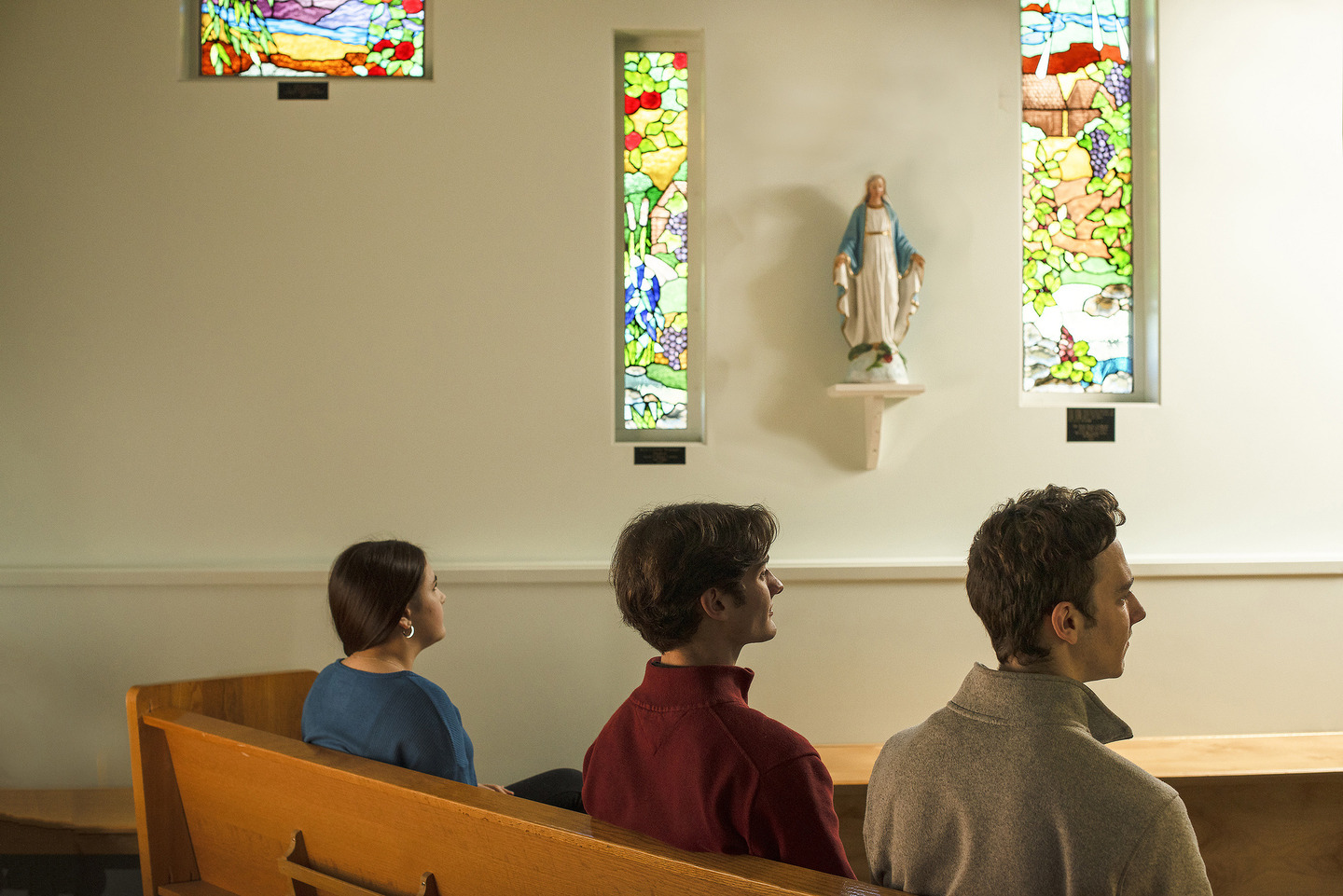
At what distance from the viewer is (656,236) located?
393 centimetres

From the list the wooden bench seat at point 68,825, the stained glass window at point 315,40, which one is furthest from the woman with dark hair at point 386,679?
the stained glass window at point 315,40

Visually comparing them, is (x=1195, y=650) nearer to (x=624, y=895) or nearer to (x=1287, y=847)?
(x=1287, y=847)

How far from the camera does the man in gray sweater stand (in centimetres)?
99

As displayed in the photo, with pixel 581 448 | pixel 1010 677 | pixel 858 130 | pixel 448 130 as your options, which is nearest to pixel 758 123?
pixel 858 130

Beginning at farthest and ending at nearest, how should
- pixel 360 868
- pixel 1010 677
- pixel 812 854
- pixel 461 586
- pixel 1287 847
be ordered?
1. pixel 461 586
2. pixel 1287 847
3. pixel 360 868
4. pixel 812 854
5. pixel 1010 677

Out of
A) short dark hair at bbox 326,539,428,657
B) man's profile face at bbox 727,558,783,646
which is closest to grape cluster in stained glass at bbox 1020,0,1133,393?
man's profile face at bbox 727,558,783,646

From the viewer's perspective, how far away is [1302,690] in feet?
12.4

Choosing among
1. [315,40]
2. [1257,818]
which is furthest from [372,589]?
[1257,818]

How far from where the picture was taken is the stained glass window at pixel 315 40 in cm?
388

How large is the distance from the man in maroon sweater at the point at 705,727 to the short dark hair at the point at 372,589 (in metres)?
0.68

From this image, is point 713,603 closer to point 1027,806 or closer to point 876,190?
point 1027,806

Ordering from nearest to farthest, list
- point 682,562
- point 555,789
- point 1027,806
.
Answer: point 1027,806, point 682,562, point 555,789

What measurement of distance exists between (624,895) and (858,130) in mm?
3449

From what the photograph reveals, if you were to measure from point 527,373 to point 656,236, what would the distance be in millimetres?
838
